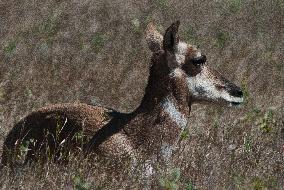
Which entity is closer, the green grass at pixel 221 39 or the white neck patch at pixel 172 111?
the white neck patch at pixel 172 111

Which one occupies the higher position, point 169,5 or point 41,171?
point 41,171

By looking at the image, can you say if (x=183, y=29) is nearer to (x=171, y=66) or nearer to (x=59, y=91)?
(x=59, y=91)

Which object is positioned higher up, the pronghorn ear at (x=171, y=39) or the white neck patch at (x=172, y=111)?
the pronghorn ear at (x=171, y=39)

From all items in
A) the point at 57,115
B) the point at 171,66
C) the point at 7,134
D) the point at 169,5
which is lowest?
the point at 169,5

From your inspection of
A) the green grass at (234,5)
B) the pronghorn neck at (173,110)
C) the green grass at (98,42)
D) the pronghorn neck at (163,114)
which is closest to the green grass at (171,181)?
the pronghorn neck at (163,114)

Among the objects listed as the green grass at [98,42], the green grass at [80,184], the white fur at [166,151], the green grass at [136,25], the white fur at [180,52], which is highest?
the green grass at [80,184]

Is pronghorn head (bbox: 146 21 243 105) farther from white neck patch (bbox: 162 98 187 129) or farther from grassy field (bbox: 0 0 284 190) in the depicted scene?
grassy field (bbox: 0 0 284 190)

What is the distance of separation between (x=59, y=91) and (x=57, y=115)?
4407 millimetres

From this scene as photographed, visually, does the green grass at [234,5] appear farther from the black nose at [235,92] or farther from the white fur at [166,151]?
the white fur at [166,151]

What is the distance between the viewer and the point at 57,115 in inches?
295

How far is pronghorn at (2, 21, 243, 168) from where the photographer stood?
709 cm

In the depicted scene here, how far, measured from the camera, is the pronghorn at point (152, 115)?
7.09 metres

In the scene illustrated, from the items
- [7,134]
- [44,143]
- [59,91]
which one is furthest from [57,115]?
[59,91]

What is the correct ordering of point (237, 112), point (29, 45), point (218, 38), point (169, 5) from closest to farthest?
point (237, 112)
point (29, 45)
point (218, 38)
point (169, 5)
